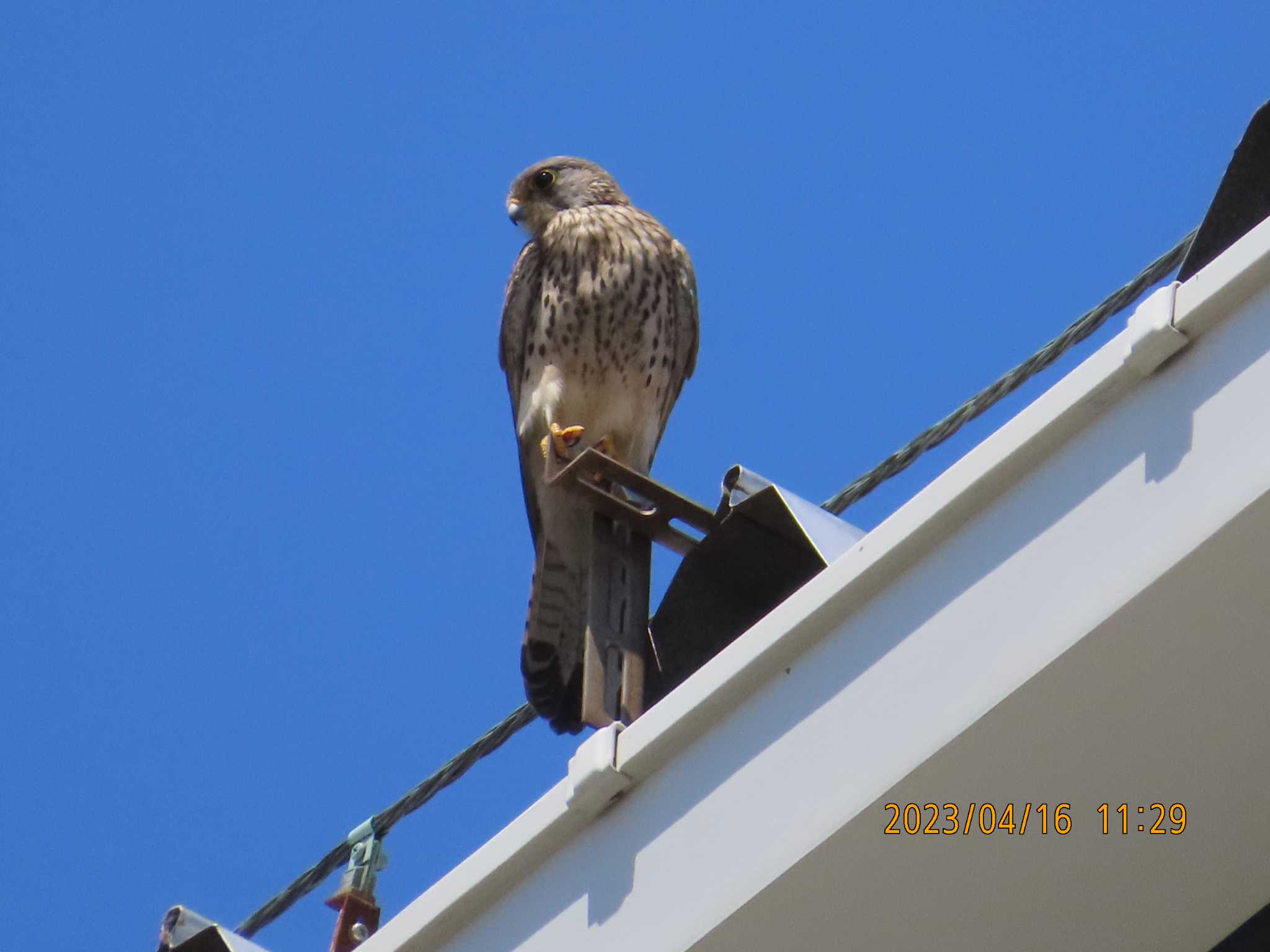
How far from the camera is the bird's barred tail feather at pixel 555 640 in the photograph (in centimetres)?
348

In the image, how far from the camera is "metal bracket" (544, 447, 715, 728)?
2.30m

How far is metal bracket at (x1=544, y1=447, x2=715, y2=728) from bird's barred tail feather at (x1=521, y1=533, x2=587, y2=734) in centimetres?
92

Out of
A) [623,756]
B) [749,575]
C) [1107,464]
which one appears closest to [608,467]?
[749,575]

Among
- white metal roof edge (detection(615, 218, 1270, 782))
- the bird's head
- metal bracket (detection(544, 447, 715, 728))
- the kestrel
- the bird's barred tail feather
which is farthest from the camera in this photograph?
the bird's head

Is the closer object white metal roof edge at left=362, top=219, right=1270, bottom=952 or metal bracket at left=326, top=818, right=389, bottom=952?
white metal roof edge at left=362, top=219, right=1270, bottom=952

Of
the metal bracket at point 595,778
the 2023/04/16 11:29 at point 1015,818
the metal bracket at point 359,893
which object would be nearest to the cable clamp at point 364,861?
the metal bracket at point 359,893

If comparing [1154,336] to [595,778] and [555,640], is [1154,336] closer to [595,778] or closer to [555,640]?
[595,778]

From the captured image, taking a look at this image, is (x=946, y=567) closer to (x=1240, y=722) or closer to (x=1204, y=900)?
(x=1240, y=722)

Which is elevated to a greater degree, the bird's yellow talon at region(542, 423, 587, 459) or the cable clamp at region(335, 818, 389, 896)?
the bird's yellow talon at region(542, 423, 587, 459)

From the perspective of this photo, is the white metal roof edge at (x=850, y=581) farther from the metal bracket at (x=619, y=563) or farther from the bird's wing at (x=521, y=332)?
the bird's wing at (x=521, y=332)

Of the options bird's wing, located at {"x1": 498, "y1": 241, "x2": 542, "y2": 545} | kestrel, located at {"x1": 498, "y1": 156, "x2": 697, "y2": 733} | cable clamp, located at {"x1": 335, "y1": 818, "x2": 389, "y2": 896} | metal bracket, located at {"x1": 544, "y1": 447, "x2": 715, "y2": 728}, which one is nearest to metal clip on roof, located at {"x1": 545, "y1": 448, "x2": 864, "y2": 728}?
metal bracket, located at {"x1": 544, "y1": 447, "x2": 715, "y2": 728}

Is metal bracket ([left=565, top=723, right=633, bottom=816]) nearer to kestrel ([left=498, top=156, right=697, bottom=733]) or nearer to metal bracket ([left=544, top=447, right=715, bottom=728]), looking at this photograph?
metal bracket ([left=544, top=447, right=715, bottom=728])

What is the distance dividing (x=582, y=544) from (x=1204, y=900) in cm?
273

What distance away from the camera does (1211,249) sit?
2.11m
